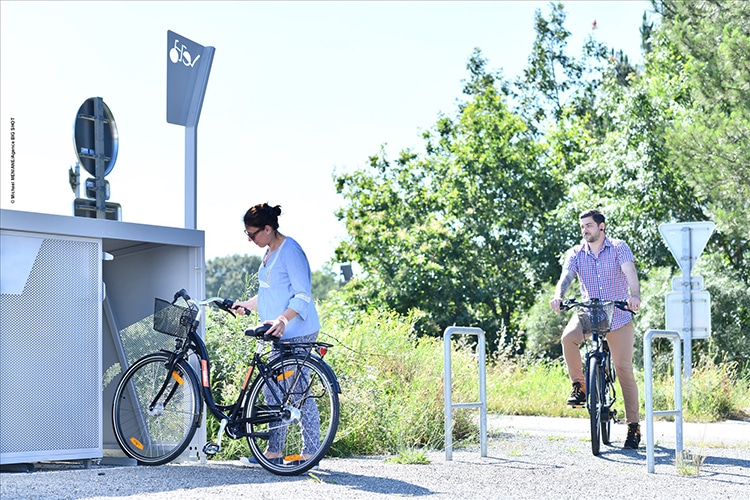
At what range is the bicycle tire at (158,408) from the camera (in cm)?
784

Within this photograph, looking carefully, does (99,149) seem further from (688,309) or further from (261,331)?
(688,309)

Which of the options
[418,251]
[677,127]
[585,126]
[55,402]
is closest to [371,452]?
[55,402]

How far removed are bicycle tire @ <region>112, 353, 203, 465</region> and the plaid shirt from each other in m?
3.61

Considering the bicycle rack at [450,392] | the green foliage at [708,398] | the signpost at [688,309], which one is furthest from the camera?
the green foliage at [708,398]

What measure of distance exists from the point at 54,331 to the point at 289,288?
1.69m

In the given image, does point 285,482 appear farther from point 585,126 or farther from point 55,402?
point 585,126

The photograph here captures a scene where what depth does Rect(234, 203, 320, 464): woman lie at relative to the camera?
7496mm

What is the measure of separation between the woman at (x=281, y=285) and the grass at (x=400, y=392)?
1.37 metres

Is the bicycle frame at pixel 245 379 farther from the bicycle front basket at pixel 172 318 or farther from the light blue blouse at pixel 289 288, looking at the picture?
the light blue blouse at pixel 289 288

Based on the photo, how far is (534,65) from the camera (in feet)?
132

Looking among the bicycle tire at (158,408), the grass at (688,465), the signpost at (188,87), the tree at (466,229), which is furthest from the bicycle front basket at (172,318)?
the tree at (466,229)

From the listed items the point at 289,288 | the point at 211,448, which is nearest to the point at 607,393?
the point at 289,288

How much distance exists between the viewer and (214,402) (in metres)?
8.02

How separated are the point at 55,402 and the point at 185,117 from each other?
280cm
